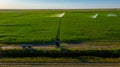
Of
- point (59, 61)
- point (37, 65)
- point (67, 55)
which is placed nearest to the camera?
point (37, 65)

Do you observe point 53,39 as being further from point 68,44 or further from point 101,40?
point 101,40

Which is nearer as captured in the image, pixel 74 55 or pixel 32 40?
pixel 74 55

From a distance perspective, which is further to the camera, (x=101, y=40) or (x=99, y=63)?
(x=101, y=40)

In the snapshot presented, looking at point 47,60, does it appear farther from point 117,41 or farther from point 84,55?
point 117,41

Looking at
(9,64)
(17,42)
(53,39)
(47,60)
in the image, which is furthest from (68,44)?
(9,64)

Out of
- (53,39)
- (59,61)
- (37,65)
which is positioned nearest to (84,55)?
(59,61)

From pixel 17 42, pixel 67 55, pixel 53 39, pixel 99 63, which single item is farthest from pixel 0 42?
pixel 99 63

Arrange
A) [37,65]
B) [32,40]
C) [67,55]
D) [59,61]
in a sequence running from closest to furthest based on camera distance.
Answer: [37,65] → [59,61] → [67,55] → [32,40]

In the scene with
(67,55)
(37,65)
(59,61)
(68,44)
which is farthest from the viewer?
(68,44)

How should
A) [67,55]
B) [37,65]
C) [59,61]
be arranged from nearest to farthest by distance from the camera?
[37,65] → [59,61] → [67,55]
